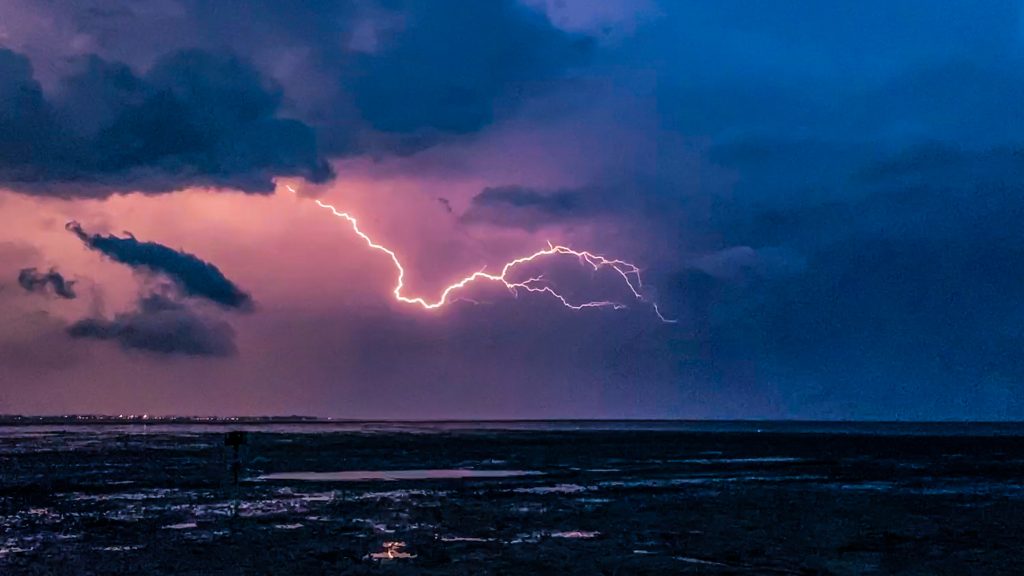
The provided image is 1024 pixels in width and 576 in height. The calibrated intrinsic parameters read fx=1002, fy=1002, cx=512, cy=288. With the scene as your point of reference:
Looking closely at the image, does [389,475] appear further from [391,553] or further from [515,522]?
[391,553]

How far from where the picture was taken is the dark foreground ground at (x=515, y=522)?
64.2ft

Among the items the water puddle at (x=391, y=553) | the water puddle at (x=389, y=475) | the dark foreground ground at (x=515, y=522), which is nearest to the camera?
the dark foreground ground at (x=515, y=522)

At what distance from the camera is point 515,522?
26.0 metres

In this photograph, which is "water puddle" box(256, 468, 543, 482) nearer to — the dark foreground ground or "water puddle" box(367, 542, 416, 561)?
the dark foreground ground

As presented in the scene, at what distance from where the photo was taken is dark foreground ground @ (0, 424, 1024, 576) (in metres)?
19.6

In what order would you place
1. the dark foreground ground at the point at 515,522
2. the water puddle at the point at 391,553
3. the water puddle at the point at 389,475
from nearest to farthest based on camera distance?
1. the dark foreground ground at the point at 515,522
2. the water puddle at the point at 391,553
3. the water puddle at the point at 389,475

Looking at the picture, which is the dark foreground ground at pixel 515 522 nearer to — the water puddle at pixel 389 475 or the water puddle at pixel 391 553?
the water puddle at pixel 391 553

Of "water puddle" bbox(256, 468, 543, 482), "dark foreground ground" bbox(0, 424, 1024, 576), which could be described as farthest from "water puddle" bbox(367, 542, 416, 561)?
"water puddle" bbox(256, 468, 543, 482)

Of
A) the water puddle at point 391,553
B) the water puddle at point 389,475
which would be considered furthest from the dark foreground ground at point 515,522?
the water puddle at point 389,475

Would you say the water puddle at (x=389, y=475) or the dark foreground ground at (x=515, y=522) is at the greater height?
the water puddle at (x=389, y=475)

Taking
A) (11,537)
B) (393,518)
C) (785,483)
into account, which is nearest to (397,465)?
(785,483)

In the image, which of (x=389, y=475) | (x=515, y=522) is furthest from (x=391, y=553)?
(x=389, y=475)

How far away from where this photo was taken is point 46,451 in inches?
2501

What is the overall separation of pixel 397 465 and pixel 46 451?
1050 inches
